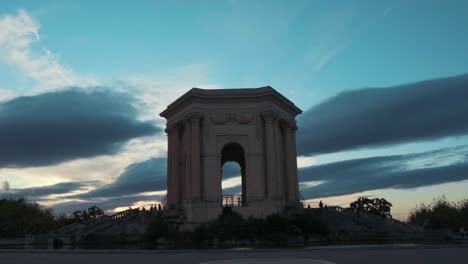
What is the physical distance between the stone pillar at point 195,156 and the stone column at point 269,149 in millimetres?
7940

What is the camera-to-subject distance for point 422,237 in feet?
147

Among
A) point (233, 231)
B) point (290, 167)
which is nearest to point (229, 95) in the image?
point (290, 167)

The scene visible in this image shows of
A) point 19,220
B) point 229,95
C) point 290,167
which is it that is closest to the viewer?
point 229,95

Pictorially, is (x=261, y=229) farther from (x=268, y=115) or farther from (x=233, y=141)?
(x=268, y=115)

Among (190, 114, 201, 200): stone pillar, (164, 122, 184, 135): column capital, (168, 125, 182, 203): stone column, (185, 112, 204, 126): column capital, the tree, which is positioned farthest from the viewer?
the tree

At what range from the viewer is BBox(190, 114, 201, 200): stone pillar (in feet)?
183

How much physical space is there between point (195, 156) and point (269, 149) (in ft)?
28.6

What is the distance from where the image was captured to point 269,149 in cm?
5719

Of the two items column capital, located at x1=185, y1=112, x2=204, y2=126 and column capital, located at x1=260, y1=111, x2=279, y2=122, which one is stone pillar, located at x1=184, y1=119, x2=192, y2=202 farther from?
column capital, located at x1=260, y1=111, x2=279, y2=122

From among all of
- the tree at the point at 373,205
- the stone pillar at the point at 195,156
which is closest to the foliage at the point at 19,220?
the stone pillar at the point at 195,156

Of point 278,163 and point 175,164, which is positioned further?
point 175,164

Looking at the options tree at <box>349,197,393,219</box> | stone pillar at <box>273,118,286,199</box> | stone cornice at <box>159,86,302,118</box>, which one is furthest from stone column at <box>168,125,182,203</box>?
tree at <box>349,197,393,219</box>

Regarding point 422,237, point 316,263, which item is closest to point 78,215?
point 422,237

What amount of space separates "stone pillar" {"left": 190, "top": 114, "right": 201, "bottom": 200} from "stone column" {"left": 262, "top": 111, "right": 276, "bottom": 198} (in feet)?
26.1
